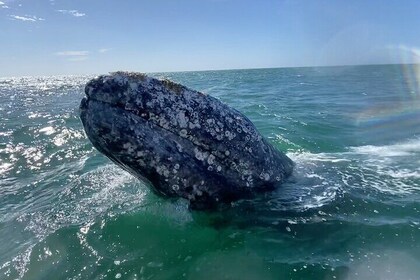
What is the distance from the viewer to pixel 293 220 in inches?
208

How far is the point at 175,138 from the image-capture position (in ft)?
16.4

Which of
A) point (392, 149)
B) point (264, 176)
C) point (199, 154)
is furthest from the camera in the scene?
point (392, 149)

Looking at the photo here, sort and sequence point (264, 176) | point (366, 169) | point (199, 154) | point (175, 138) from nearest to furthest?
point (175, 138) → point (199, 154) → point (264, 176) → point (366, 169)

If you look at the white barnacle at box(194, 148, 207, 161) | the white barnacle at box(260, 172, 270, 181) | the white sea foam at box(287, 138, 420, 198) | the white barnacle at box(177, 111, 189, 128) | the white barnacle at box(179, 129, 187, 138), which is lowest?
the white sea foam at box(287, 138, 420, 198)

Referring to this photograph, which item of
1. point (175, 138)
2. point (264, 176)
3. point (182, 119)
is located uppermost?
point (182, 119)

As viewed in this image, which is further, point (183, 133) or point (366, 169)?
point (366, 169)

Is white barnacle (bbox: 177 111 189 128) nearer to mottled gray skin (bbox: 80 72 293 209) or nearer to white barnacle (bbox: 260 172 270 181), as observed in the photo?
mottled gray skin (bbox: 80 72 293 209)

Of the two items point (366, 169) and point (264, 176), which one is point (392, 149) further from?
point (264, 176)


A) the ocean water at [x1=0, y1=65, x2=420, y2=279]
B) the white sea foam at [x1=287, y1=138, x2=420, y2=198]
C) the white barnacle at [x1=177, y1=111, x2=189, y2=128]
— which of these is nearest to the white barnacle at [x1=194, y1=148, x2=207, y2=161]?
the white barnacle at [x1=177, y1=111, x2=189, y2=128]

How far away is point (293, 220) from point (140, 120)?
2.60 metres

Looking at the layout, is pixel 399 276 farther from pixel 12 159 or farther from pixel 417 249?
pixel 12 159

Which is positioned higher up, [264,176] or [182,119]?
[182,119]

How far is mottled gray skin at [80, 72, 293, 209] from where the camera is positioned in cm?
471

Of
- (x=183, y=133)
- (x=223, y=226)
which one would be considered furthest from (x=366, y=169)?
(x=183, y=133)
